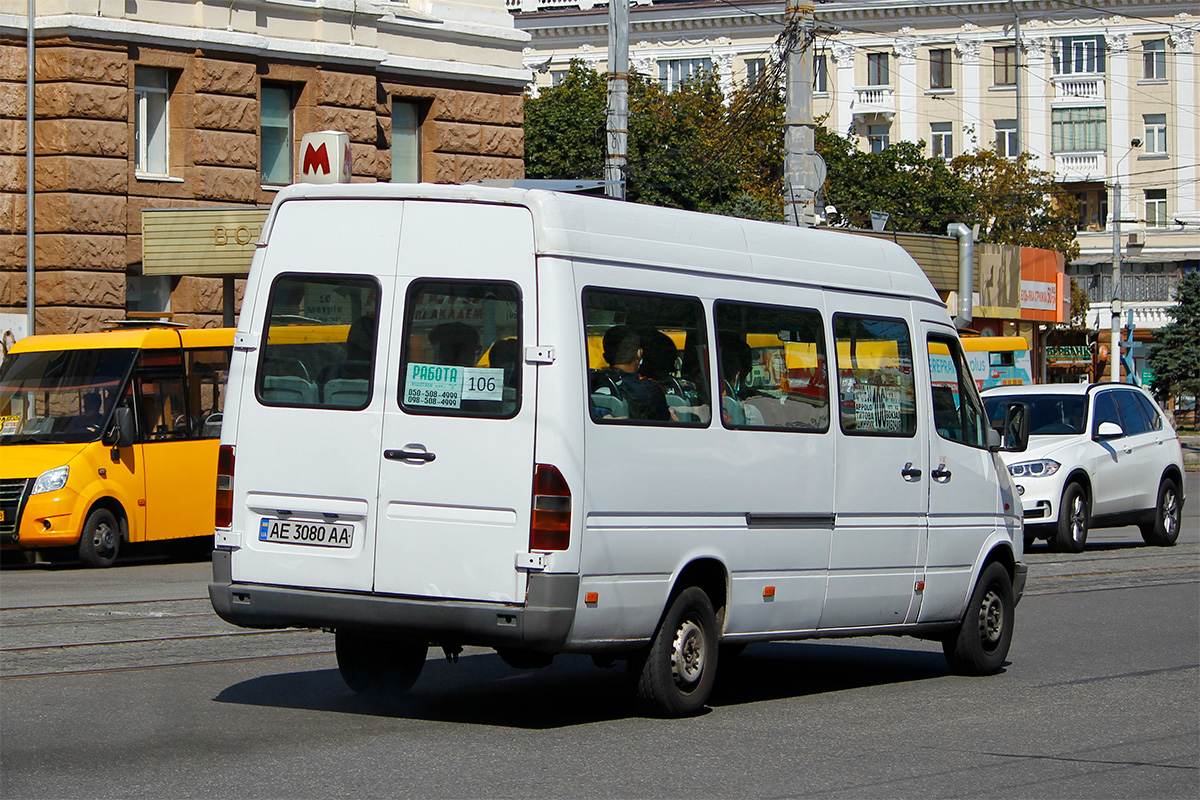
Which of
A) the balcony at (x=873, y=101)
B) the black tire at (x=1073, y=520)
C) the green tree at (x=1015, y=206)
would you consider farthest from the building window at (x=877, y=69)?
the black tire at (x=1073, y=520)

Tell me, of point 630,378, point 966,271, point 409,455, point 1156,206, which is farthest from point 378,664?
point 1156,206

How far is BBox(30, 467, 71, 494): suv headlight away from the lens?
1639 centimetres

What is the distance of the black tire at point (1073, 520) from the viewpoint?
59.5ft

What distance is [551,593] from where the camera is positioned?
23.8 ft

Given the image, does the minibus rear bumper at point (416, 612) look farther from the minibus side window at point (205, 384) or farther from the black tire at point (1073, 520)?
the black tire at point (1073, 520)

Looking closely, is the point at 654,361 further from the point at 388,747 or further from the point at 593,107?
the point at 593,107

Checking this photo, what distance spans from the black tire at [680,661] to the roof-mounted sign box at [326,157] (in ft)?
38.3

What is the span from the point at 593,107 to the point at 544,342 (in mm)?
51313

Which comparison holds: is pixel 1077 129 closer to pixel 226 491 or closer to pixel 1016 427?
pixel 1016 427

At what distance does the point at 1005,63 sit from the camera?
77.7 meters

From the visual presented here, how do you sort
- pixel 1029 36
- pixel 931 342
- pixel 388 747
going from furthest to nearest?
pixel 1029 36
pixel 931 342
pixel 388 747

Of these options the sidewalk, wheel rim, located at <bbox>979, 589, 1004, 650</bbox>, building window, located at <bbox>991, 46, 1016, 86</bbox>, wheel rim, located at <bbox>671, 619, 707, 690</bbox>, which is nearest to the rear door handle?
wheel rim, located at <bbox>671, 619, 707, 690</bbox>

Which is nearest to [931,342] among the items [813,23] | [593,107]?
[813,23]

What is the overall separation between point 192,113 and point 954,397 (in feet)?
59.9
